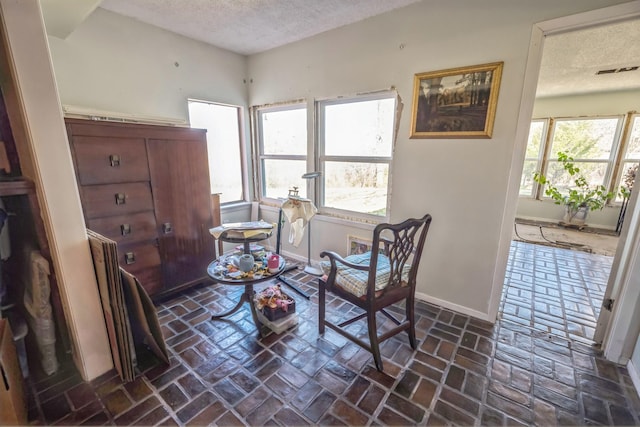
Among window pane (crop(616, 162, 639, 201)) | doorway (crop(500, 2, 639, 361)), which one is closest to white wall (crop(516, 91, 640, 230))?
window pane (crop(616, 162, 639, 201))

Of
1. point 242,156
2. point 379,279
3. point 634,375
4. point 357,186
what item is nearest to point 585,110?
point 357,186

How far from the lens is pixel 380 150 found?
8.90ft

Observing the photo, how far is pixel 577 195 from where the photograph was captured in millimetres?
4953

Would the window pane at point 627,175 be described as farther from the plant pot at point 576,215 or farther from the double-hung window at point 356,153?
the double-hung window at point 356,153

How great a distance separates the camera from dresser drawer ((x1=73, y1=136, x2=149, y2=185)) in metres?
1.88

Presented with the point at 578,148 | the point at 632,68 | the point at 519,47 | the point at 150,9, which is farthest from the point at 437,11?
the point at 578,148

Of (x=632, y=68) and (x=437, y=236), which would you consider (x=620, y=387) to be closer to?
(x=437, y=236)

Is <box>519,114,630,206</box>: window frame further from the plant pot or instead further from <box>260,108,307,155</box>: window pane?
<box>260,108,307,155</box>: window pane

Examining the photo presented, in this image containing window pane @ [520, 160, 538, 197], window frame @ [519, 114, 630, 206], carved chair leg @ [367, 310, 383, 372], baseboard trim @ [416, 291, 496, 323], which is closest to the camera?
carved chair leg @ [367, 310, 383, 372]

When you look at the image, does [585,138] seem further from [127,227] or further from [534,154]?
[127,227]

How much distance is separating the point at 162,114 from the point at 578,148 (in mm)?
6957

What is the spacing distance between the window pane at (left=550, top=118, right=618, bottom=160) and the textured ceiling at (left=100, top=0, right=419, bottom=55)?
16.5ft

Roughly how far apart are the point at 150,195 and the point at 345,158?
1894 millimetres

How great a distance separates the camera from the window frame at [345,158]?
8.25 feet
